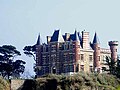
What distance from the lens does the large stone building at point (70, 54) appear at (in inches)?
2689

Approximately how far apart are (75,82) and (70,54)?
3571 cm

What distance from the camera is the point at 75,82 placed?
109ft

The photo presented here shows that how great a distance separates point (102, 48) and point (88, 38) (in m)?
5.37

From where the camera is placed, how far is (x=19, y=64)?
75625 millimetres

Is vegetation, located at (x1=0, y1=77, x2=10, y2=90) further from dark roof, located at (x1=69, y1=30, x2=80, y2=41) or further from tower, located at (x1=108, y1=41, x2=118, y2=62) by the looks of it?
tower, located at (x1=108, y1=41, x2=118, y2=62)

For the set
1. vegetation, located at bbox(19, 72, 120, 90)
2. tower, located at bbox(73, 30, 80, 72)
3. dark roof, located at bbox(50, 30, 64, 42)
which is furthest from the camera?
dark roof, located at bbox(50, 30, 64, 42)

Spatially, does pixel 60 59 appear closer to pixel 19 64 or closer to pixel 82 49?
pixel 82 49

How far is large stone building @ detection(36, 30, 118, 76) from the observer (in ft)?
224

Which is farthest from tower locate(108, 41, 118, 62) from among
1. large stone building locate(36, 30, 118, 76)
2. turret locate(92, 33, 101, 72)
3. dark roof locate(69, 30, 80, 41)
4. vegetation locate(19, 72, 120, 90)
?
vegetation locate(19, 72, 120, 90)

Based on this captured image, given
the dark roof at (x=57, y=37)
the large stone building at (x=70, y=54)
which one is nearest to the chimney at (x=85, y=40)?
the large stone building at (x=70, y=54)

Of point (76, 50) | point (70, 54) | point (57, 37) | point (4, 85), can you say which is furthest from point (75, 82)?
point (57, 37)

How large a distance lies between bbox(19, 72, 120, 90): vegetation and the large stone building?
32084 millimetres

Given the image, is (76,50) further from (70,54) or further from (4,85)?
(4,85)

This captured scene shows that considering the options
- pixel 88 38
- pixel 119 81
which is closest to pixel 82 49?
pixel 88 38
